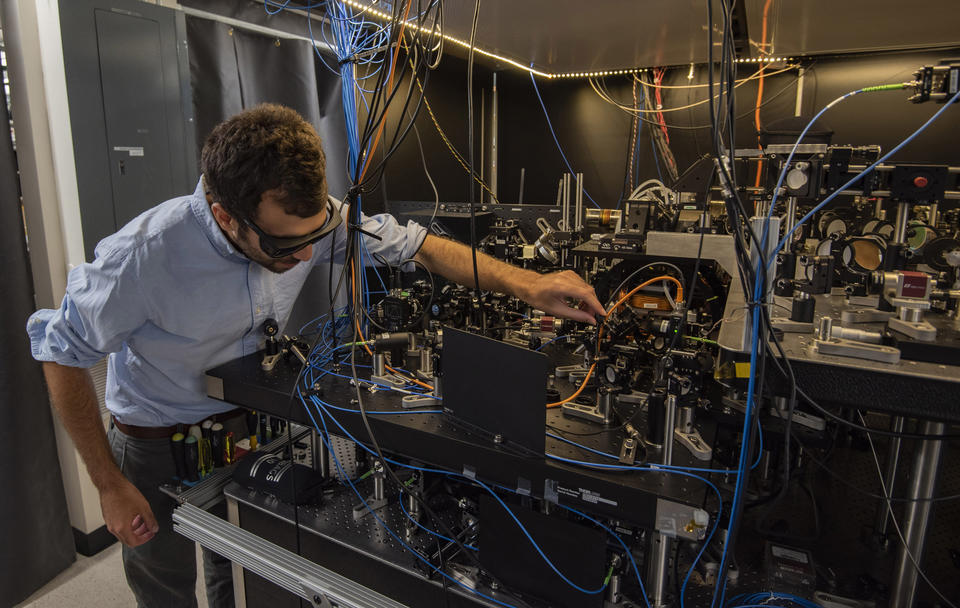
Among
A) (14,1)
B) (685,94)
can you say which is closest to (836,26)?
(685,94)

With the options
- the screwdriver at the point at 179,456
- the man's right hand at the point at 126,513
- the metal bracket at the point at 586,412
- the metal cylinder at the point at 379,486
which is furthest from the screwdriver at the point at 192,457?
the metal bracket at the point at 586,412

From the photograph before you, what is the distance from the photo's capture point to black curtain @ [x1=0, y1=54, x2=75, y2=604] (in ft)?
6.24

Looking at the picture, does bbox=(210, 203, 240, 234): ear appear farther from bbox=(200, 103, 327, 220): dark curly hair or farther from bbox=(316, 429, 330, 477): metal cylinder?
bbox=(316, 429, 330, 477): metal cylinder

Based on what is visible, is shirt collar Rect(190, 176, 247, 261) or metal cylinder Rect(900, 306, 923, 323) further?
shirt collar Rect(190, 176, 247, 261)

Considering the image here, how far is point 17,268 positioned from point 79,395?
101cm

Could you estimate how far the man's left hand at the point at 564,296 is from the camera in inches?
47.6

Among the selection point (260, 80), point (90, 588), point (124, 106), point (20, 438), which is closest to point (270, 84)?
point (260, 80)

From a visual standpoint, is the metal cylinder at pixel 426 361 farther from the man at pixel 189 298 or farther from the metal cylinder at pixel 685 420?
the metal cylinder at pixel 685 420

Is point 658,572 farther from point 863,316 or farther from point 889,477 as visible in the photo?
point 889,477

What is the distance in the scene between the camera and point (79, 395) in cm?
130

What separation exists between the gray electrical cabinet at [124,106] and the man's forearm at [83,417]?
3.21 ft

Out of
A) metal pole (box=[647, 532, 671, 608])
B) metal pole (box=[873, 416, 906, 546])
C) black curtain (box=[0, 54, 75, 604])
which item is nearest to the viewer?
metal pole (box=[647, 532, 671, 608])

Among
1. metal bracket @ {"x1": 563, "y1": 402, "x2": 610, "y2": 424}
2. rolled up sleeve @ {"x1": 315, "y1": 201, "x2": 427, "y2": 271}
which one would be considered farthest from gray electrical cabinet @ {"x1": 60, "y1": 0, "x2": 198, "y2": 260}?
metal bracket @ {"x1": 563, "y1": 402, "x2": 610, "y2": 424}

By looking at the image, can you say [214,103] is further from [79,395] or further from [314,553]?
[314,553]
